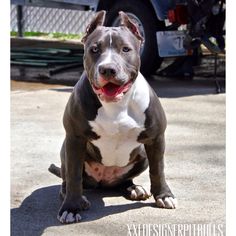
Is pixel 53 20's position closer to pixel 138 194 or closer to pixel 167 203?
pixel 138 194

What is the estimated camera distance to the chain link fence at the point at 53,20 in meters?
16.6

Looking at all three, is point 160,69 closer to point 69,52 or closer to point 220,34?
point 220,34

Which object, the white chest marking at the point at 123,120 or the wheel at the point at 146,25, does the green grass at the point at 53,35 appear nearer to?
the wheel at the point at 146,25

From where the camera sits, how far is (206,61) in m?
11.3

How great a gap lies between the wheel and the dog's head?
211 inches

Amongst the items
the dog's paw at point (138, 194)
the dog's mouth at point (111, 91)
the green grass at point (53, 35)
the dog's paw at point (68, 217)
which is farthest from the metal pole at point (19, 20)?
the dog's mouth at point (111, 91)

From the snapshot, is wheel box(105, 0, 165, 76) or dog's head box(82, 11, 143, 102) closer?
dog's head box(82, 11, 143, 102)

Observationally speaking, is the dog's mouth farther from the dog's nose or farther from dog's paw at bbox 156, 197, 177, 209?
dog's paw at bbox 156, 197, 177, 209

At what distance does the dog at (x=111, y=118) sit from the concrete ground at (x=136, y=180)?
0.17m

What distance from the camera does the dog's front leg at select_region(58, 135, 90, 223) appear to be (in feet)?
14.2

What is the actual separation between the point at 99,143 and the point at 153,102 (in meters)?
0.44

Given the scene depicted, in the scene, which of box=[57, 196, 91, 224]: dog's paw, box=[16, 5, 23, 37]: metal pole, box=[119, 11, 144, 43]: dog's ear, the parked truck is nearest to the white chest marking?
box=[119, 11, 144, 43]: dog's ear

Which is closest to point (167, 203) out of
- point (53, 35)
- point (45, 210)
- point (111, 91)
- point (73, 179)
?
point (73, 179)

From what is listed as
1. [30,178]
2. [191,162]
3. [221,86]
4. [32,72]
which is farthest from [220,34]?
[30,178]
